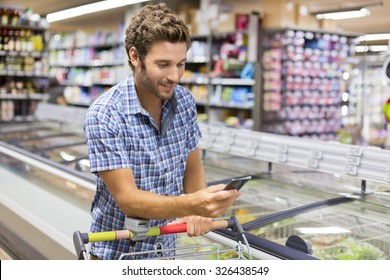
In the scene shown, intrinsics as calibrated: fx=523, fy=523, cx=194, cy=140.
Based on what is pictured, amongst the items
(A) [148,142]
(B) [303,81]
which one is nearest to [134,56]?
(A) [148,142]

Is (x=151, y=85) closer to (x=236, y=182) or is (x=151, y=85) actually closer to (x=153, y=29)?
(x=153, y=29)

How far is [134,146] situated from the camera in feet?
5.47

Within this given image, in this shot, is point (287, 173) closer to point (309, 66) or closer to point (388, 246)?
point (388, 246)

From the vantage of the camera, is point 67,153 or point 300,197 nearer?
point 300,197

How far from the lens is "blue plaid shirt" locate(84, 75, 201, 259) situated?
5.28ft

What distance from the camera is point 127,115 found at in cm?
167

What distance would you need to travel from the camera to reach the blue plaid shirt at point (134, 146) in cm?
161

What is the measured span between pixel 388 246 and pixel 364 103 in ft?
23.8

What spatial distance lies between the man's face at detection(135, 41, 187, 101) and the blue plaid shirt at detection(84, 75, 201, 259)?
100 millimetres

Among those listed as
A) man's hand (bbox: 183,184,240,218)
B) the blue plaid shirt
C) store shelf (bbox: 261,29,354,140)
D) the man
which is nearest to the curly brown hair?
the man

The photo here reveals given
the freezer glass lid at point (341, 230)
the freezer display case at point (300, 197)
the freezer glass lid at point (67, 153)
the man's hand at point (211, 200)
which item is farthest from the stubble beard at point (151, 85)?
the freezer glass lid at point (67, 153)

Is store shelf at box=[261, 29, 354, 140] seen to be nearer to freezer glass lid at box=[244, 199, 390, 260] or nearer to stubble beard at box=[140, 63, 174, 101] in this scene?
freezer glass lid at box=[244, 199, 390, 260]

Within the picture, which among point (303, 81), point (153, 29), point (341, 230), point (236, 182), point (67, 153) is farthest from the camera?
point (303, 81)

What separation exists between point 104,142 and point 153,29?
0.37 m
